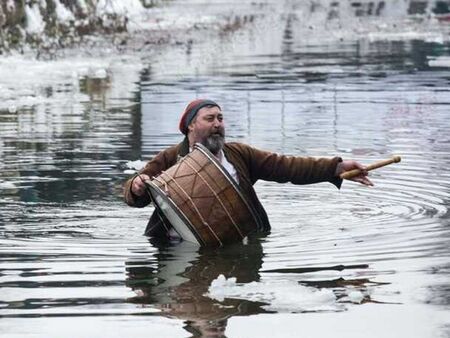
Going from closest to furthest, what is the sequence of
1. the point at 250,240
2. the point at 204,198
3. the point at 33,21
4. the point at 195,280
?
1. the point at 195,280
2. the point at 204,198
3. the point at 250,240
4. the point at 33,21

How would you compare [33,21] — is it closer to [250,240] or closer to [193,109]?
[193,109]

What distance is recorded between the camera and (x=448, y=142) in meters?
15.9

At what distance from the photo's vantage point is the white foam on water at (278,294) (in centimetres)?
769

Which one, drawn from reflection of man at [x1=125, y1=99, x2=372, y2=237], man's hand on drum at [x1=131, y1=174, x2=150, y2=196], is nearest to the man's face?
reflection of man at [x1=125, y1=99, x2=372, y2=237]

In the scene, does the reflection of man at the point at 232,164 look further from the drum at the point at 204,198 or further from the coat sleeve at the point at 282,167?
the drum at the point at 204,198

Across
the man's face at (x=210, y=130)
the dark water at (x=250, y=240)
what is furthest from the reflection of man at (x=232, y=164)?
the dark water at (x=250, y=240)

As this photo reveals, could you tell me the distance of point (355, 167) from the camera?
992 cm

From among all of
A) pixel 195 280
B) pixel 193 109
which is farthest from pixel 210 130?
pixel 195 280

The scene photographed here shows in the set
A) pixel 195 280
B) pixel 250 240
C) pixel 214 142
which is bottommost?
pixel 250 240

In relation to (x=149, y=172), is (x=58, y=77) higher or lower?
lower

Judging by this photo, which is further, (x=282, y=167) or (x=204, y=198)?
(x=282, y=167)

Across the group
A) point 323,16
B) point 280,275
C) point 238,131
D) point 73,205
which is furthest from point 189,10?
point 280,275

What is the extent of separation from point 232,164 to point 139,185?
646mm

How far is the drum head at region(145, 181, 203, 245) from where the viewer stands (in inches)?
384
